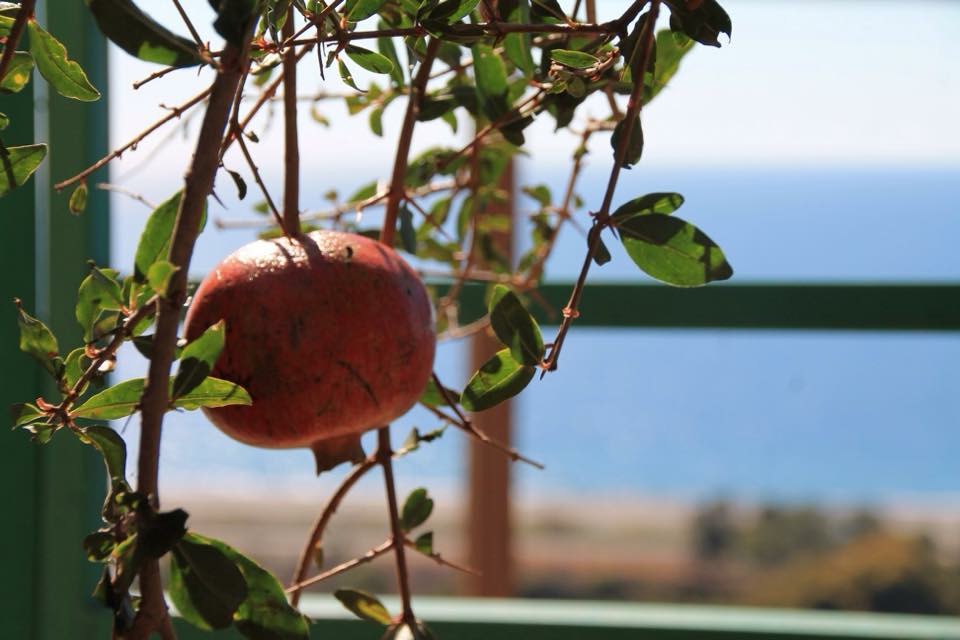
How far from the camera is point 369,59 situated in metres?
0.44

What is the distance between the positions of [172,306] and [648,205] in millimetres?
193

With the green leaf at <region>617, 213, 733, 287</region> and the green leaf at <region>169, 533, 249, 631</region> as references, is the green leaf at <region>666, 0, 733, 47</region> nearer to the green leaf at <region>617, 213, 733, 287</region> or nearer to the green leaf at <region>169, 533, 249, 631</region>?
the green leaf at <region>617, 213, 733, 287</region>

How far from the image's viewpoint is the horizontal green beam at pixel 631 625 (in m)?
0.97

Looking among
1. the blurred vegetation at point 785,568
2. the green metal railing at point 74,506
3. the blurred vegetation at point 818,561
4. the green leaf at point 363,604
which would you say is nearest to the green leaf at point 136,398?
the green leaf at point 363,604

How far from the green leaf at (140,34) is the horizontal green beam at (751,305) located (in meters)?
0.75

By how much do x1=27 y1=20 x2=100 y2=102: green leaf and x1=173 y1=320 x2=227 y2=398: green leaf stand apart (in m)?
0.14

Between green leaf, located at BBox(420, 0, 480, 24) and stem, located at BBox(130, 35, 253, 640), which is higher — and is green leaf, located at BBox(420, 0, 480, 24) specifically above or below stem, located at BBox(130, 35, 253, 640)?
above

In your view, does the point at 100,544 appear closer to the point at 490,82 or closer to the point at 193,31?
the point at 193,31

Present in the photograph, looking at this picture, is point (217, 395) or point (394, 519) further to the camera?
point (394, 519)

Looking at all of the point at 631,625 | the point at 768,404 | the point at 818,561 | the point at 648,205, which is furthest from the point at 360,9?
the point at 768,404

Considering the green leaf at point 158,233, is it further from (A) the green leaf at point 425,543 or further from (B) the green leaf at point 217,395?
(A) the green leaf at point 425,543

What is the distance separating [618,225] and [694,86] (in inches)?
674

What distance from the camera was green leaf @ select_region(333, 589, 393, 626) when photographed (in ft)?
1.85

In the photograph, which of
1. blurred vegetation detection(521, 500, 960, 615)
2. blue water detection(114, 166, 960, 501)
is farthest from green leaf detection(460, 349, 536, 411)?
blue water detection(114, 166, 960, 501)
